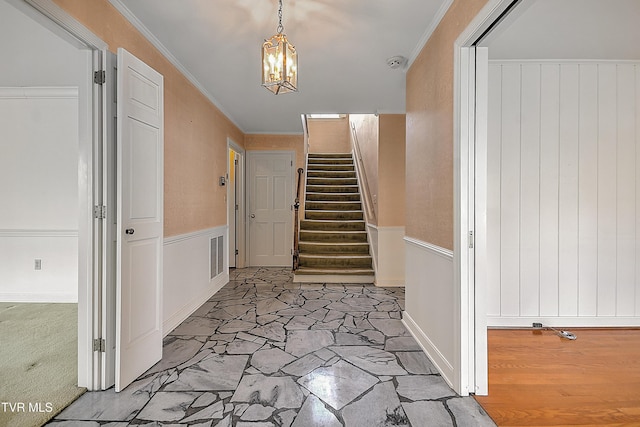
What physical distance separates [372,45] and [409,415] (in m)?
2.60

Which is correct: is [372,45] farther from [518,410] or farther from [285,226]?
[285,226]

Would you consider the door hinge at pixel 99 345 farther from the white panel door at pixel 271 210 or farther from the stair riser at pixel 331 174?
the stair riser at pixel 331 174

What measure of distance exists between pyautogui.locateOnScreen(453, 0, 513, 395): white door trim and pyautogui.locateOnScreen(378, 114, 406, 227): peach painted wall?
2495mm

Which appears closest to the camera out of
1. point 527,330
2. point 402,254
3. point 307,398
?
point 307,398

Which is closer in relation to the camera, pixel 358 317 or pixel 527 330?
pixel 527 330

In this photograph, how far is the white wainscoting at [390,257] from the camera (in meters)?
4.26

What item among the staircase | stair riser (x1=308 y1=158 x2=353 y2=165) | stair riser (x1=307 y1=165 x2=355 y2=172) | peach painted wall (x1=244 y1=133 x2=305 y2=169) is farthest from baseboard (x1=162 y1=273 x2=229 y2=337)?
stair riser (x1=308 y1=158 x2=353 y2=165)

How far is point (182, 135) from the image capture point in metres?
2.98

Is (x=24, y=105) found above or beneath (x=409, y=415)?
above

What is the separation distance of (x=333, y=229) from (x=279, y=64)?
150 inches

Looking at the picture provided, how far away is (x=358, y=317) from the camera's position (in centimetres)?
308

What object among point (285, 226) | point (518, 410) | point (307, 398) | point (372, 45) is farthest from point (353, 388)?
point (285, 226)

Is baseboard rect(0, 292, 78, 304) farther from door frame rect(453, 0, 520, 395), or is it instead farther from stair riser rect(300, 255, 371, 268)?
door frame rect(453, 0, 520, 395)

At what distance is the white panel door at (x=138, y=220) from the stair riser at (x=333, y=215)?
3649 millimetres
